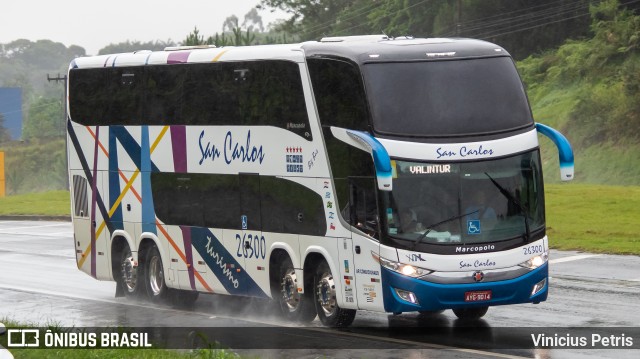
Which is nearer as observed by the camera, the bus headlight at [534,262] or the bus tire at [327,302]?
the bus headlight at [534,262]

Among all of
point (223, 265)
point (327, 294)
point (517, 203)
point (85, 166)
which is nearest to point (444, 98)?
point (517, 203)

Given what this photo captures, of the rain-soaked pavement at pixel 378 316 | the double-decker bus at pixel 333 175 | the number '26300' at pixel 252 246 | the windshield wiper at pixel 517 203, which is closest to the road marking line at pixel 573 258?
the rain-soaked pavement at pixel 378 316

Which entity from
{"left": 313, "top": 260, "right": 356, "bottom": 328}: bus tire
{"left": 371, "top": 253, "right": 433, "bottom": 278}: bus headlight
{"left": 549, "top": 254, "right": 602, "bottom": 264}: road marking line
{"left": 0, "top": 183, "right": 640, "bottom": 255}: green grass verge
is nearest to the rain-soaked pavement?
{"left": 549, "top": 254, "right": 602, "bottom": 264}: road marking line

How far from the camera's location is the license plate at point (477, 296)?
→ 52.2 feet

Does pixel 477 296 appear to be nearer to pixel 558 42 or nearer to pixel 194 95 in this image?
pixel 194 95

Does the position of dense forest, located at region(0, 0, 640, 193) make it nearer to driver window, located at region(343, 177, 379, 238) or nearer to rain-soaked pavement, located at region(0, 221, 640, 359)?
rain-soaked pavement, located at region(0, 221, 640, 359)

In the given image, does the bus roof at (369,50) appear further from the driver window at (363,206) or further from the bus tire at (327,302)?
the bus tire at (327,302)

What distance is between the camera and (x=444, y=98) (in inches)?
649

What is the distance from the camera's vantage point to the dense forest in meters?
52.9

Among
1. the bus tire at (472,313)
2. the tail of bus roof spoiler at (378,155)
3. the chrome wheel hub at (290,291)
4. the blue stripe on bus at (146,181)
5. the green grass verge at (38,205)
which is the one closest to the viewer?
the tail of bus roof spoiler at (378,155)

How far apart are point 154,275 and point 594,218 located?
16867 mm

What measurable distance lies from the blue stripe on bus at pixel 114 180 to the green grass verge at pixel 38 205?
2639 cm

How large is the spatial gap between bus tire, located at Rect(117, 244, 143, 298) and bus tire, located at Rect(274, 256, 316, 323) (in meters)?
4.21

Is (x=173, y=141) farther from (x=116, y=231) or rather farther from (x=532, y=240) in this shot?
(x=532, y=240)
